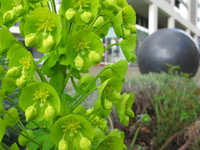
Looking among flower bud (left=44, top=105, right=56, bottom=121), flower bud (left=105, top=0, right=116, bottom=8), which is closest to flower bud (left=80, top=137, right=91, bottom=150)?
flower bud (left=44, top=105, right=56, bottom=121)

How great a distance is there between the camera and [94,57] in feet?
3.04

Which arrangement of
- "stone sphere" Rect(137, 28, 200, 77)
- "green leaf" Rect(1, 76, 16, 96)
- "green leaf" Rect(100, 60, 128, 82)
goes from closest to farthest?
"green leaf" Rect(1, 76, 16, 96) < "green leaf" Rect(100, 60, 128, 82) < "stone sphere" Rect(137, 28, 200, 77)

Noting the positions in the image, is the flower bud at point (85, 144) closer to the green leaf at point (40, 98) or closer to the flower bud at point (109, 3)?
the green leaf at point (40, 98)

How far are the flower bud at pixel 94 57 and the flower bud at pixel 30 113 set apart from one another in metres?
0.24

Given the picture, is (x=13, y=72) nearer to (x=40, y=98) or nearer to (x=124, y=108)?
(x=40, y=98)

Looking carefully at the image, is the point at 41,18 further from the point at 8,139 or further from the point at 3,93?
the point at 8,139

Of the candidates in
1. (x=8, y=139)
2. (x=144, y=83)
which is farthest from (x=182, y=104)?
(x=8, y=139)

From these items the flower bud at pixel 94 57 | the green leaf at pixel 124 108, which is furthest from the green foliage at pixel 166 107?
the flower bud at pixel 94 57

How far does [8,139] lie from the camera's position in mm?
1724

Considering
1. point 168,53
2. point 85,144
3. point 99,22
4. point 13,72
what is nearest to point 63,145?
point 85,144

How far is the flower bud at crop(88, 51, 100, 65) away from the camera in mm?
920

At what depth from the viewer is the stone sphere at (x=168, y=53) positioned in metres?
8.04

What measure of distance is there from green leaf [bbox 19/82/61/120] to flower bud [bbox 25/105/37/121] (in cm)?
3

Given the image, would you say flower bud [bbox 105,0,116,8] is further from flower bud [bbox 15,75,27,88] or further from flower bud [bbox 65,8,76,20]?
flower bud [bbox 15,75,27,88]
